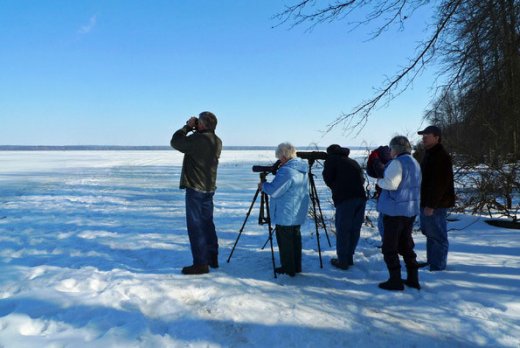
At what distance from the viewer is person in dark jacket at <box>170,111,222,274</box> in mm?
4434

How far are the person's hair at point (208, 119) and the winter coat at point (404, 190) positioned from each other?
2.14 m

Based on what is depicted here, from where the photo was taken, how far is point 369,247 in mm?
5938

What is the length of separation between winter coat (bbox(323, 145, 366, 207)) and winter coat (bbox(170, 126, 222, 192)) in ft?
5.28

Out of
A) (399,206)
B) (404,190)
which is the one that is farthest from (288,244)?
(404,190)

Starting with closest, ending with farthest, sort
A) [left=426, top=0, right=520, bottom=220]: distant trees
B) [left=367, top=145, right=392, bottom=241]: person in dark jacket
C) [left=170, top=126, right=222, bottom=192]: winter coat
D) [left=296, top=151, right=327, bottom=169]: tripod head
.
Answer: [left=426, top=0, right=520, bottom=220]: distant trees < [left=170, top=126, right=222, bottom=192]: winter coat < [left=367, top=145, right=392, bottom=241]: person in dark jacket < [left=296, top=151, right=327, bottom=169]: tripod head

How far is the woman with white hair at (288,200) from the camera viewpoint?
4332 millimetres

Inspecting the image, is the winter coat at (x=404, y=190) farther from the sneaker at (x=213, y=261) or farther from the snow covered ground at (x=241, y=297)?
the sneaker at (x=213, y=261)

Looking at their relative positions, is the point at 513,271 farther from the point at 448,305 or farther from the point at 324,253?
the point at 324,253

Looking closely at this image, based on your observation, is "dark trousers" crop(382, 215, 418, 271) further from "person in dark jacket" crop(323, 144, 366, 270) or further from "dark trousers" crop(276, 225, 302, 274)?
"dark trousers" crop(276, 225, 302, 274)

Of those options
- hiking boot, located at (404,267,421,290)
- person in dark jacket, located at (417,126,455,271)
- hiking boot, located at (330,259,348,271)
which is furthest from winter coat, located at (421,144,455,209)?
hiking boot, located at (330,259,348,271)

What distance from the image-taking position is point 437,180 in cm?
430

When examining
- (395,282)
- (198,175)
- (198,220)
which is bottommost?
(395,282)

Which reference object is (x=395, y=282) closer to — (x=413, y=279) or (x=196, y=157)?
(x=413, y=279)

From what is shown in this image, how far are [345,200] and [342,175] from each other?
13.2 inches
